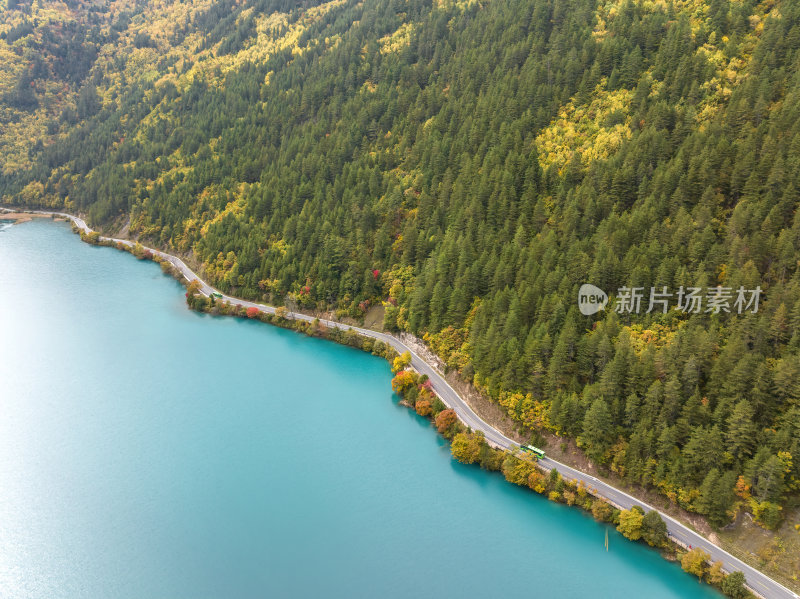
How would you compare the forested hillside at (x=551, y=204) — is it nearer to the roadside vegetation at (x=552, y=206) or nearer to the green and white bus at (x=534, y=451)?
the roadside vegetation at (x=552, y=206)

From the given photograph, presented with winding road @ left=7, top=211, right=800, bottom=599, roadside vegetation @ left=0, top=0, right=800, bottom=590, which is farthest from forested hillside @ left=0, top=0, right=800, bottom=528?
winding road @ left=7, top=211, right=800, bottom=599

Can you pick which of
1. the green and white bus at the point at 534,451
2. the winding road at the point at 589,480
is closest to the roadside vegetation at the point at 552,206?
the winding road at the point at 589,480

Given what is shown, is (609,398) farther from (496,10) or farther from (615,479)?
(496,10)

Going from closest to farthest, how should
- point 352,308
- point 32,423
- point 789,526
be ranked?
point 789,526 → point 32,423 → point 352,308

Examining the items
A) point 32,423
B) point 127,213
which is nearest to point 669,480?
point 32,423

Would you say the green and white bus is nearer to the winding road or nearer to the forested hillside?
the winding road

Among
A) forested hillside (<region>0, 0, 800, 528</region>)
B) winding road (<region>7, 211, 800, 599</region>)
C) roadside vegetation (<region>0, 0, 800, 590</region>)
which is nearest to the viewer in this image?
winding road (<region>7, 211, 800, 599</region>)

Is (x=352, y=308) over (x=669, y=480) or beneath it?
over

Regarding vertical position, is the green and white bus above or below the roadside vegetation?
below
